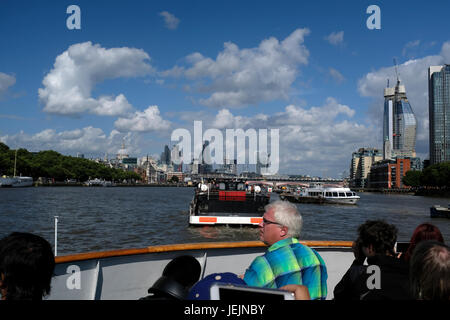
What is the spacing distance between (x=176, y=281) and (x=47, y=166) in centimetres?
15592

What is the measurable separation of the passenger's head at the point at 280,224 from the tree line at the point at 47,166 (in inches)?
5094

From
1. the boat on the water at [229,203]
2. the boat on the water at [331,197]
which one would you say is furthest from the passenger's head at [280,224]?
the boat on the water at [331,197]

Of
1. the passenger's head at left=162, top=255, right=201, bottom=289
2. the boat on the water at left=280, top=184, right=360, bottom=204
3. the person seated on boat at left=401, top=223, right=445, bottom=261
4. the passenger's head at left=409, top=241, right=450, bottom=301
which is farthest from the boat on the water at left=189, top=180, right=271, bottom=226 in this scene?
the boat on the water at left=280, top=184, right=360, bottom=204

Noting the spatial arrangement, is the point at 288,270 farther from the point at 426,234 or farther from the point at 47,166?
the point at 47,166

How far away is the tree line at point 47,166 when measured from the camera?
393 ft

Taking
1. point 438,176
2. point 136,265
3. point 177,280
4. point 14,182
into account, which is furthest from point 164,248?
point 438,176

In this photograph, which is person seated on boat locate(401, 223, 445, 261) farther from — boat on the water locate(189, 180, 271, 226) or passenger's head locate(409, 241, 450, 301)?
boat on the water locate(189, 180, 271, 226)

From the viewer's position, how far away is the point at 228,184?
3538cm

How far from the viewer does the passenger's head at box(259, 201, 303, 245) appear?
3.26 metres

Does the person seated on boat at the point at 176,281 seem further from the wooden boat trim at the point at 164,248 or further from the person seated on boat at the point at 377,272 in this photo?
the wooden boat trim at the point at 164,248

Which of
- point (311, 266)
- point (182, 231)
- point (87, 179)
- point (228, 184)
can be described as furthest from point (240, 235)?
point (87, 179)
